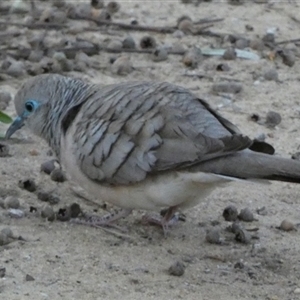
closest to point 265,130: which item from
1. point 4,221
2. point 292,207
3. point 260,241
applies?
point 292,207

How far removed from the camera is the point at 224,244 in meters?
6.02

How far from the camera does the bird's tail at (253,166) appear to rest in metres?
5.29

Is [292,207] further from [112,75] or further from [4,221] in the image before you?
[112,75]

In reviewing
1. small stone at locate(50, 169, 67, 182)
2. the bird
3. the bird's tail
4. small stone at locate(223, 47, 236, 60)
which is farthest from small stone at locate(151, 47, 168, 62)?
the bird's tail

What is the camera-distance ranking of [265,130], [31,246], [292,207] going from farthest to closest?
1. [265,130]
2. [292,207]
3. [31,246]

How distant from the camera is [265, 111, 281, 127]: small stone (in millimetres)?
7863

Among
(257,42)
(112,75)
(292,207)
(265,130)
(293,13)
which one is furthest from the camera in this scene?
(293,13)

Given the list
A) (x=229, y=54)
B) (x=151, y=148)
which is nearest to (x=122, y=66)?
(x=229, y=54)

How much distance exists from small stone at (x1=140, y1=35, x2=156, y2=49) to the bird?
2.76m

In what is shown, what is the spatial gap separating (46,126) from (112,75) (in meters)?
2.25

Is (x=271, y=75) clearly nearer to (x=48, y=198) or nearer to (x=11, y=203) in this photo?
(x=48, y=198)

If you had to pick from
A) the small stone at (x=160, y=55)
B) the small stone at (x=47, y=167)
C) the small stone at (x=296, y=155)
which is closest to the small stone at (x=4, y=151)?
Result: the small stone at (x=47, y=167)

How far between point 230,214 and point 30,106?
1.37m

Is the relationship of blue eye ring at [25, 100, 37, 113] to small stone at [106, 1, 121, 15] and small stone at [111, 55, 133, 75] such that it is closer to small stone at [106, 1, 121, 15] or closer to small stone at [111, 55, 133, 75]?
small stone at [111, 55, 133, 75]
